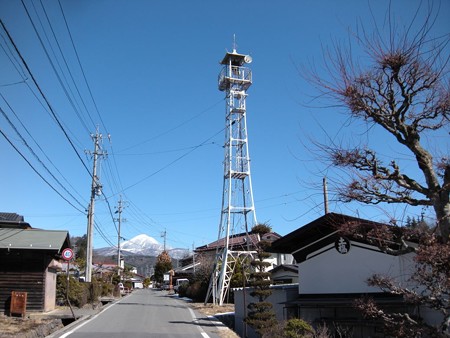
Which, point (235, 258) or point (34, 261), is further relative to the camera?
point (235, 258)

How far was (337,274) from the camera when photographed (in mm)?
15312

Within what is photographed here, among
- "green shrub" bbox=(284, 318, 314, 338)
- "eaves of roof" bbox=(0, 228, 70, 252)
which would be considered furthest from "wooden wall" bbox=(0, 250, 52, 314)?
"green shrub" bbox=(284, 318, 314, 338)

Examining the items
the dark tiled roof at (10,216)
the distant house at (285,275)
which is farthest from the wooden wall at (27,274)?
the distant house at (285,275)

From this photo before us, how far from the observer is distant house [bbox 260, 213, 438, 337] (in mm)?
13320

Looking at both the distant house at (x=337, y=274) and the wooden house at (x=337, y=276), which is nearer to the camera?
the wooden house at (x=337, y=276)

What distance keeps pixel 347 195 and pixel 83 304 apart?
1020 inches

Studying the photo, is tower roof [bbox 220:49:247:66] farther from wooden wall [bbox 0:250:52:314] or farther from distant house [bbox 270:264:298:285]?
wooden wall [bbox 0:250:52:314]

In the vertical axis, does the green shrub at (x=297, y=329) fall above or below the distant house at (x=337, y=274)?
below

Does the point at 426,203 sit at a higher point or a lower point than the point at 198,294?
higher

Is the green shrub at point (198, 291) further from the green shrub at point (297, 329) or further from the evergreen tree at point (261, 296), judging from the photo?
the green shrub at point (297, 329)

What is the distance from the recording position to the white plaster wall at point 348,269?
1349 centimetres

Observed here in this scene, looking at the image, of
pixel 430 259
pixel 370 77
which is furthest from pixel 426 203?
pixel 370 77

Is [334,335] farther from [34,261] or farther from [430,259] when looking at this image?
[34,261]

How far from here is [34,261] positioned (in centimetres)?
2378
